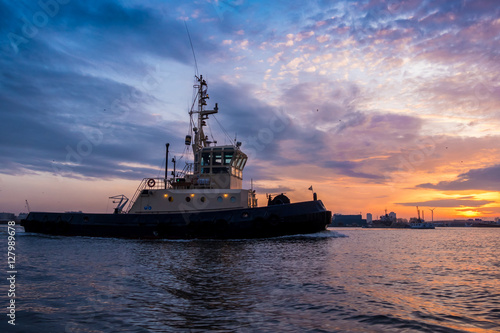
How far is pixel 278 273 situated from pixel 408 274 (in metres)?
4.92

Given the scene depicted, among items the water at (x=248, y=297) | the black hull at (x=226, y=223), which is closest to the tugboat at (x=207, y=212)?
the black hull at (x=226, y=223)

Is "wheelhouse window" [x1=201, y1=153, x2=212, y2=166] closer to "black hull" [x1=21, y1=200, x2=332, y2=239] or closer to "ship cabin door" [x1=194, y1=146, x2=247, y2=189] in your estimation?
"ship cabin door" [x1=194, y1=146, x2=247, y2=189]

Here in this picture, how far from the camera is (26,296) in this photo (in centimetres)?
787

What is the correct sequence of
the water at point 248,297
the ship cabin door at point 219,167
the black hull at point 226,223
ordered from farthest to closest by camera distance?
the ship cabin door at point 219,167 → the black hull at point 226,223 → the water at point 248,297

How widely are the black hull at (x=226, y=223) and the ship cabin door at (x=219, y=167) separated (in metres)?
2.73

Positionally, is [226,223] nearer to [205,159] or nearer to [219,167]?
[219,167]

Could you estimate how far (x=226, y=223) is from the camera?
23.1 metres

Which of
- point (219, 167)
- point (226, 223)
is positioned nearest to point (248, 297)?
point (226, 223)

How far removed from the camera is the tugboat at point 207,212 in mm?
23141

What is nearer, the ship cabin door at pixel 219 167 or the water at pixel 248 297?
the water at pixel 248 297

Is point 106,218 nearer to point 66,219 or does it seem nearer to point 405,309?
point 66,219

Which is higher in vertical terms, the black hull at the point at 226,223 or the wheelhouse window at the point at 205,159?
the wheelhouse window at the point at 205,159

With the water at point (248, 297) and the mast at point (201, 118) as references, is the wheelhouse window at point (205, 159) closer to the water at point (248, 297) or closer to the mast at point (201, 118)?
the mast at point (201, 118)

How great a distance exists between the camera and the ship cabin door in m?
25.0
